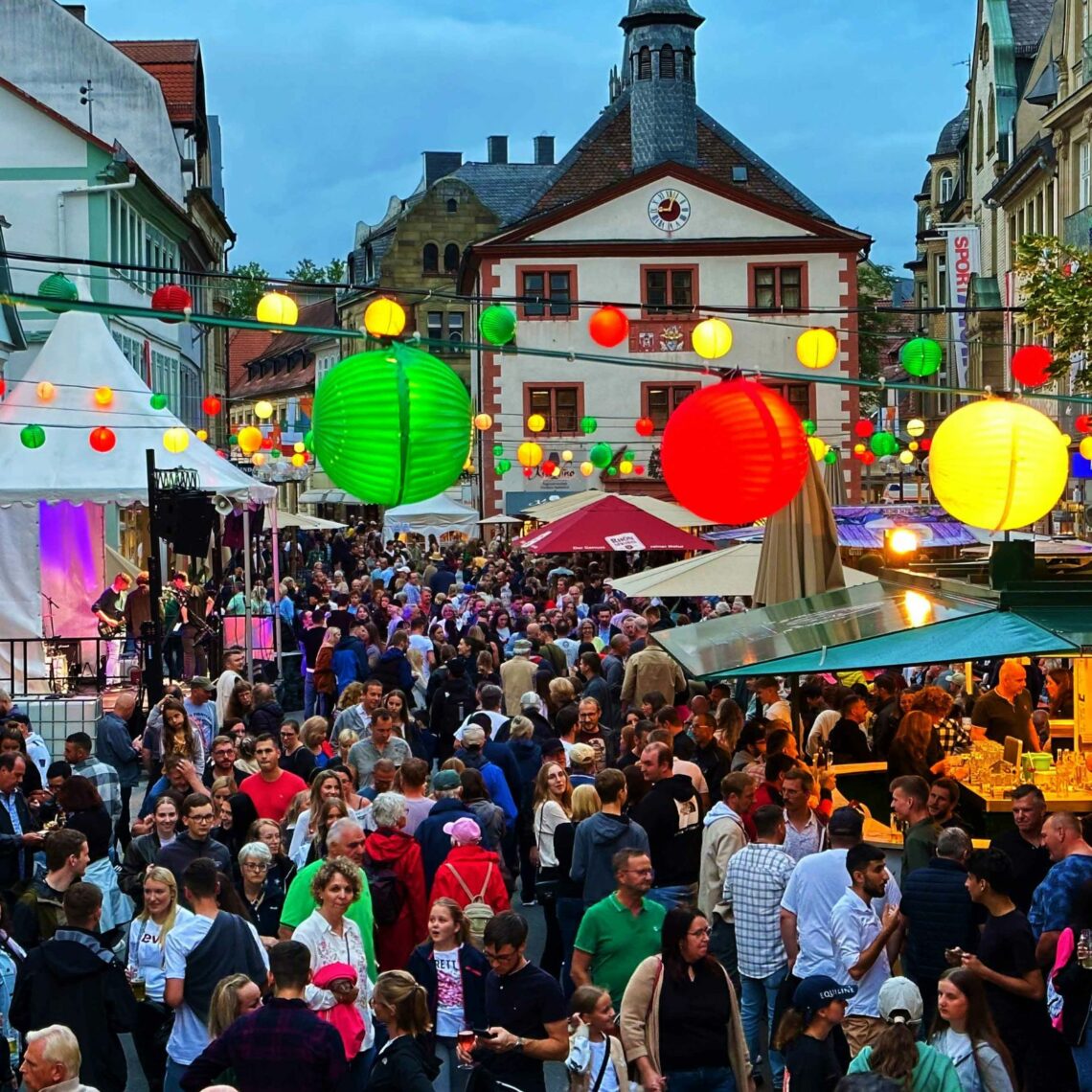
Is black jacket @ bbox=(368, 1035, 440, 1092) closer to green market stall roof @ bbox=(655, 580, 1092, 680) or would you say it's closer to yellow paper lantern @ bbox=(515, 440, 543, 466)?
green market stall roof @ bbox=(655, 580, 1092, 680)

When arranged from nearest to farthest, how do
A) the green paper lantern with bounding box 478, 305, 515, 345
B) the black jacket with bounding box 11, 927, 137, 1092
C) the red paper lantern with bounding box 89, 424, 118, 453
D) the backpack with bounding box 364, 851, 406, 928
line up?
the black jacket with bounding box 11, 927, 137, 1092, the backpack with bounding box 364, 851, 406, 928, the green paper lantern with bounding box 478, 305, 515, 345, the red paper lantern with bounding box 89, 424, 118, 453

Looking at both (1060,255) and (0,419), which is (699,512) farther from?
(0,419)

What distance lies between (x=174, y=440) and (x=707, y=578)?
24.6 feet

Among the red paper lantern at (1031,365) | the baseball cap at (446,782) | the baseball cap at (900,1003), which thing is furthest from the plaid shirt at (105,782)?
the red paper lantern at (1031,365)

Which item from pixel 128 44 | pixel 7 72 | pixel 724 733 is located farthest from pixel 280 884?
pixel 128 44

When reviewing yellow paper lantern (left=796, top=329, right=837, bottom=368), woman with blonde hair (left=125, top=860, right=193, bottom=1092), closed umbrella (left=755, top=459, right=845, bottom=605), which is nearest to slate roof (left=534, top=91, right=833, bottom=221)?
yellow paper lantern (left=796, top=329, right=837, bottom=368)

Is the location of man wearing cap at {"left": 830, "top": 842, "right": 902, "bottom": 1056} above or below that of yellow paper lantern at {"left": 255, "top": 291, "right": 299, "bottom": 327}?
below

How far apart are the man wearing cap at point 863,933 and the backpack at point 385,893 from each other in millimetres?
2149

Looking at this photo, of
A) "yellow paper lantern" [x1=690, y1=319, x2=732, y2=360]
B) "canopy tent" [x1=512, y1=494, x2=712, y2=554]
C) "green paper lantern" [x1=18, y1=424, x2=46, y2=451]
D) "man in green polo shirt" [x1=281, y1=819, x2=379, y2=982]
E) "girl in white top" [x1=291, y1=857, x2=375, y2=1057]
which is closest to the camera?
"girl in white top" [x1=291, y1=857, x2=375, y2=1057]

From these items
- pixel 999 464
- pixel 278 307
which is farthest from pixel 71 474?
pixel 999 464

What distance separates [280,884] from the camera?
952 cm

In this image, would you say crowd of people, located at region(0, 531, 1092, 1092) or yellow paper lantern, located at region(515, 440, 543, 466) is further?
yellow paper lantern, located at region(515, 440, 543, 466)

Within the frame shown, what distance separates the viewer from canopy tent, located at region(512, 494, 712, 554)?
78.7ft

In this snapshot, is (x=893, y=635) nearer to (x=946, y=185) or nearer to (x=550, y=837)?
(x=550, y=837)
